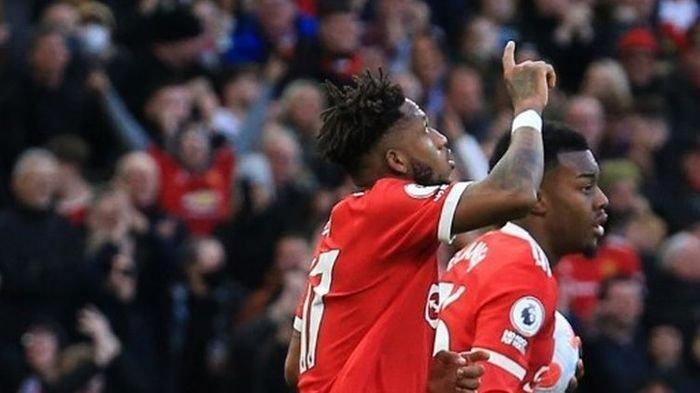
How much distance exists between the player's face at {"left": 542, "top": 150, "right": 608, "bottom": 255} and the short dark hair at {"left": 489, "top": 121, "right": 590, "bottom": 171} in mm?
22

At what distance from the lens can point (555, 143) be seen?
27.4 feet

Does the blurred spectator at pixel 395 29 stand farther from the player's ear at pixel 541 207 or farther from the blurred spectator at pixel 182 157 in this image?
the player's ear at pixel 541 207

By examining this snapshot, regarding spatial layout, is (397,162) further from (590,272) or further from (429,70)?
(429,70)

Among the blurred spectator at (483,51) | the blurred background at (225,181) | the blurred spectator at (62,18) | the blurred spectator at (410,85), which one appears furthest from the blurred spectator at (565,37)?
the blurred spectator at (62,18)

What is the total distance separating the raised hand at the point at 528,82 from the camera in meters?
7.26

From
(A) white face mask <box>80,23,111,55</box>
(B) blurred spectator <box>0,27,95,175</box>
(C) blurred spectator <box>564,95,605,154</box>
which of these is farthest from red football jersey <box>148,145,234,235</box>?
(C) blurred spectator <box>564,95,605,154</box>

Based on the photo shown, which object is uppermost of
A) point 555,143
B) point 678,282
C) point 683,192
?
point 555,143

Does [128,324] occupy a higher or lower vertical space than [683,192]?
higher

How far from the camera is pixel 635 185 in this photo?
1565 cm

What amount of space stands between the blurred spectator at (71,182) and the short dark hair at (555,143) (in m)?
5.11

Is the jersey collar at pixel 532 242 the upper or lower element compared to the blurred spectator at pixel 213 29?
upper

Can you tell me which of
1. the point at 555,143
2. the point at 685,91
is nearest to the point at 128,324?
the point at 555,143

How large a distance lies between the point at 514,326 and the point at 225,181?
675 cm

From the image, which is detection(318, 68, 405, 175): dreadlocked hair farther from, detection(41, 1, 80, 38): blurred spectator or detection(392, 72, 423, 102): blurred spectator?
detection(392, 72, 423, 102): blurred spectator
